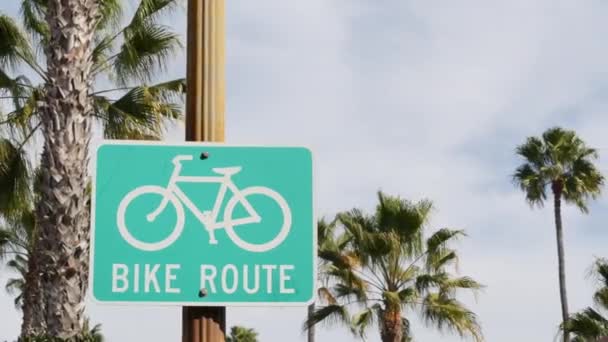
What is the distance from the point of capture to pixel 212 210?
293 centimetres

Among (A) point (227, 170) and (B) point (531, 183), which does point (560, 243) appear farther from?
(A) point (227, 170)

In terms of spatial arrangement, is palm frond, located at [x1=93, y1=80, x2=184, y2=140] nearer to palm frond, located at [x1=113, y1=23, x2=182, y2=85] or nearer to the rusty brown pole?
palm frond, located at [x1=113, y1=23, x2=182, y2=85]

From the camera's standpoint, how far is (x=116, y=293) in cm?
295

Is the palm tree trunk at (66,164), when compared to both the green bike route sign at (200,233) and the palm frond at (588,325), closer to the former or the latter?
the green bike route sign at (200,233)

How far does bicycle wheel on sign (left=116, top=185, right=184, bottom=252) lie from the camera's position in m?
2.93

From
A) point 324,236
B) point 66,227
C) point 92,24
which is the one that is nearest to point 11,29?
point 92,24

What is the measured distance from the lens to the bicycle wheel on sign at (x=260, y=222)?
2.92m

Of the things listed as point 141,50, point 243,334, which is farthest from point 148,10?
point 243,334

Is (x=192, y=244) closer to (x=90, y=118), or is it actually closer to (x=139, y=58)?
(x=90, y=118)

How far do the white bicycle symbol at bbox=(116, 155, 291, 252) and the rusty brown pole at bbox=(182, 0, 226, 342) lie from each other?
218mm

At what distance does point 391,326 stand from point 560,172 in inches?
721

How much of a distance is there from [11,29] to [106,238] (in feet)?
42.1

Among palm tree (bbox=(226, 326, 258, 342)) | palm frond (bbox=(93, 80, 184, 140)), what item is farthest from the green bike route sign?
palm tree (bbox=(226, 326, 258, 342))

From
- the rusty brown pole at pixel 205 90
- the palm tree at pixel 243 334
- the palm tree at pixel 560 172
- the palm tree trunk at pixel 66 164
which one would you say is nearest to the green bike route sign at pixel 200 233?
the rusty brown pole at pixel 205 90
